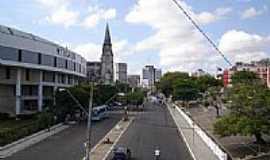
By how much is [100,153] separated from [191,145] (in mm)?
9724

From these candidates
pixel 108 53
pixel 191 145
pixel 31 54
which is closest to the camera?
pixel 191 145

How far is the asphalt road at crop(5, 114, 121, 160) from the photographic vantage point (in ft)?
124

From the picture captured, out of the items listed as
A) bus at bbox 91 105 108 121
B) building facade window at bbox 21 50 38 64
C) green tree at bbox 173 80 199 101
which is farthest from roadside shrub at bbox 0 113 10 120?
green tree at bbox 173 80 199 101

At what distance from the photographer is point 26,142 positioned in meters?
46.5

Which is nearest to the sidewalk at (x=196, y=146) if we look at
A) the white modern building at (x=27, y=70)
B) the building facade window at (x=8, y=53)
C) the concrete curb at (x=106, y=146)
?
the concrete curb at (x=106, y=146)

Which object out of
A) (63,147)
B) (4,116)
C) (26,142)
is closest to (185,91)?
(4,116)

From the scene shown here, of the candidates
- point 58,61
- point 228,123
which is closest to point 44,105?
point 58,61

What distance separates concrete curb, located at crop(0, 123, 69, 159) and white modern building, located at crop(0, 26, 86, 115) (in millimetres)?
13996

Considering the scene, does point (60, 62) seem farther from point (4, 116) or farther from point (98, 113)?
point (4, 116)

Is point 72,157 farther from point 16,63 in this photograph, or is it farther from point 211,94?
point 211,94

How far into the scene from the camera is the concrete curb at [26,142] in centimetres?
4024

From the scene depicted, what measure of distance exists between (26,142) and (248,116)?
22.1 m

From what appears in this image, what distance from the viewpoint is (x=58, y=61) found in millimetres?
88188

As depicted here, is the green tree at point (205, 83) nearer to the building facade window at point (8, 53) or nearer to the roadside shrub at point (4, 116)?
the building facade window at point (8, 53)
